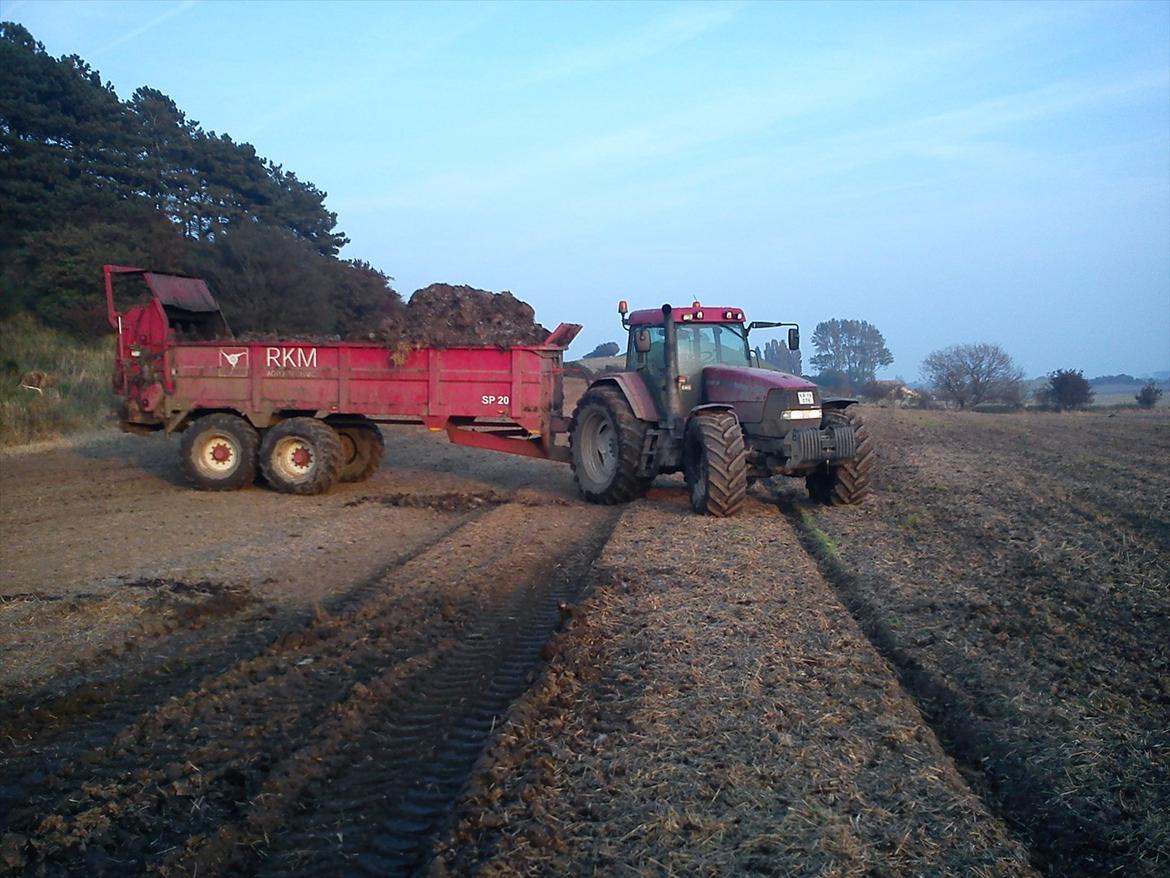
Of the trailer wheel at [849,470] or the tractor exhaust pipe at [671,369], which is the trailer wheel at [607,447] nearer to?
the tractor exhaust pipe at [671,369]

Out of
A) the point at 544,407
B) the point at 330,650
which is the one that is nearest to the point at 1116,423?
the point at 544,407

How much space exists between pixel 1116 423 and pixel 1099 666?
2461 centimetres

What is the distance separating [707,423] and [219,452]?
21.2 ft

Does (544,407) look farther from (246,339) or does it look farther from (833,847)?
(833,847)

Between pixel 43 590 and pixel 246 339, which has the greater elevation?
pixel 246 339

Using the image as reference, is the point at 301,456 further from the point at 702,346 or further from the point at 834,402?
the point at 834,402

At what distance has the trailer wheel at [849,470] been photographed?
34.8 feet

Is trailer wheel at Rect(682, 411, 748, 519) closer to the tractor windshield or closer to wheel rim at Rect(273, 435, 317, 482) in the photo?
the tractor windshield

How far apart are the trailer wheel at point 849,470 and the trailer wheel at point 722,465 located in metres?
1.18

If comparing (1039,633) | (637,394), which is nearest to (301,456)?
(637,394)

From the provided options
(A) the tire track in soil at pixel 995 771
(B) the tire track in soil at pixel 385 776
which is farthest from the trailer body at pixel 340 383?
(A) the tire track in soil at pixel 995 771

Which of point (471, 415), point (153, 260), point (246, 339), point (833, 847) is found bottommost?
point (833, 847)

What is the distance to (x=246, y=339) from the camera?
1240cm

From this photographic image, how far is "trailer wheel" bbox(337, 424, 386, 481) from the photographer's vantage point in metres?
13.4
